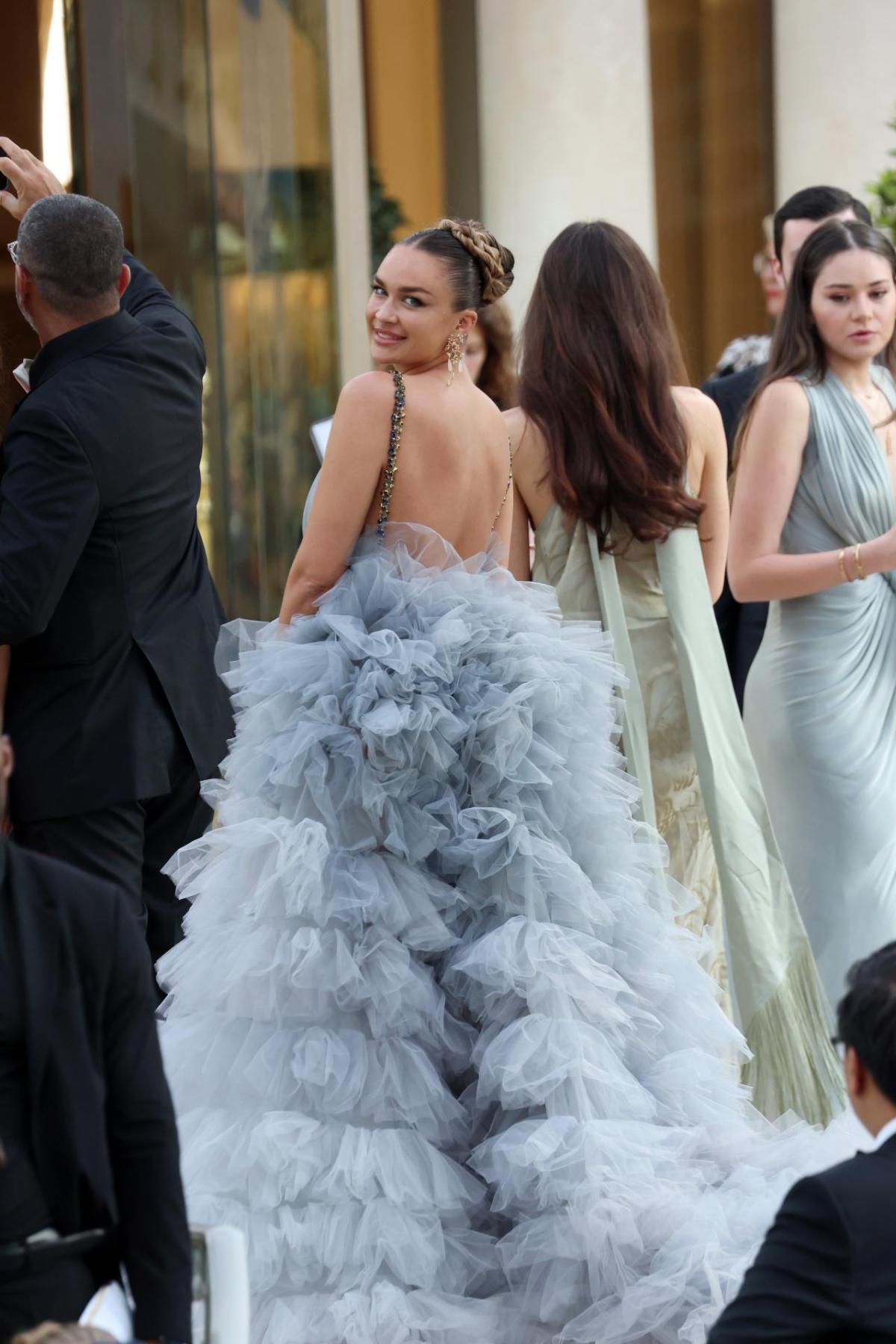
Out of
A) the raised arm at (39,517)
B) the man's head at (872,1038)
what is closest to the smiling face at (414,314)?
the raised arm at (39,517)

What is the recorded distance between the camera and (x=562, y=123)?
10672mm

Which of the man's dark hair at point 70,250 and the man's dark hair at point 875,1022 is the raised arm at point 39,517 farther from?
the man's dark hair at point 875,1022

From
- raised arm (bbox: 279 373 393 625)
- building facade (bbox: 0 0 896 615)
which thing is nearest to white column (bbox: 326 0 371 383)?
building facade (bbox: 0 0 896 615)

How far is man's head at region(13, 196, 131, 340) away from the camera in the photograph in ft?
10.9

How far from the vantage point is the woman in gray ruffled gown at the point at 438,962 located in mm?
2859

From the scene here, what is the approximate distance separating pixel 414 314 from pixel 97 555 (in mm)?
767

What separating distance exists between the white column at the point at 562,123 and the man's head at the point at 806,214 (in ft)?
17.4

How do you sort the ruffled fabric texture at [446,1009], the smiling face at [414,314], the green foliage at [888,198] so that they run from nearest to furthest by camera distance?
1. the ruffled fabric texture at [446,1009]
2. the smiling face at [414,314]
3. the green foliage at [888,198]

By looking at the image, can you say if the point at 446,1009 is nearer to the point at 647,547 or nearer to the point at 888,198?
the point at 647,547

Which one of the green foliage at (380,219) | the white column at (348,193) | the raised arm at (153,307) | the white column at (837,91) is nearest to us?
the raised arm at (153,307)

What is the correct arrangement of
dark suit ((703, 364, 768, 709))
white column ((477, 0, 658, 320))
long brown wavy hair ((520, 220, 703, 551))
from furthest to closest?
white column ((477, 0, 658, 320)) → dark suit ((703, 364, 768, 709)) → long brown wavy hair ((520, 220, 703, 551))

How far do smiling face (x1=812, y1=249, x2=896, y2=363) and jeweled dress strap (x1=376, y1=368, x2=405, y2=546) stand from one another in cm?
158

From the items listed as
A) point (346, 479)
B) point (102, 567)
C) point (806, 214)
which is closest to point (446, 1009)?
point (346, 479)

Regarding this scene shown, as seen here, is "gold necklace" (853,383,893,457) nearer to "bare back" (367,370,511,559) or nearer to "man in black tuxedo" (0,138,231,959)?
"bare back" (367,370,511,559)
